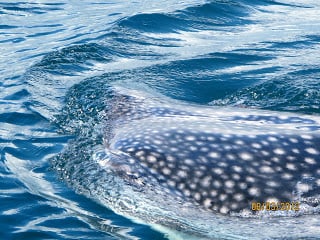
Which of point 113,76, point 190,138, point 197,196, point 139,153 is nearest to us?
point 197,196

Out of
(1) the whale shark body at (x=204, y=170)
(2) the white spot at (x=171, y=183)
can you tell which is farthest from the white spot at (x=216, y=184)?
(2) the white spot at (x=171, y=183)

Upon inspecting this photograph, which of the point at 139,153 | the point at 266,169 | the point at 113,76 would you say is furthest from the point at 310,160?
the point at 113,76

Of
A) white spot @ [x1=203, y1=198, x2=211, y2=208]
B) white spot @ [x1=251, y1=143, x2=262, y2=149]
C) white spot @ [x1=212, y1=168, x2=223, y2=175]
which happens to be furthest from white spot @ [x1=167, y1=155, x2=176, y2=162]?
white spot @ [x1=251, y1=143, x2=262, y2=149]

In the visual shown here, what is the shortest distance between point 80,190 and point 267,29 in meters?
8.62

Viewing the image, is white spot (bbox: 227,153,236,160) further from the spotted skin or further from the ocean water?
the ocean water

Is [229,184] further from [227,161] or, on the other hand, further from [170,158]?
[170,158]

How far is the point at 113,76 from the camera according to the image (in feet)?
32.3

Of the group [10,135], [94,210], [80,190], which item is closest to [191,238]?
[94,210]

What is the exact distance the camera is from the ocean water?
539 cm
